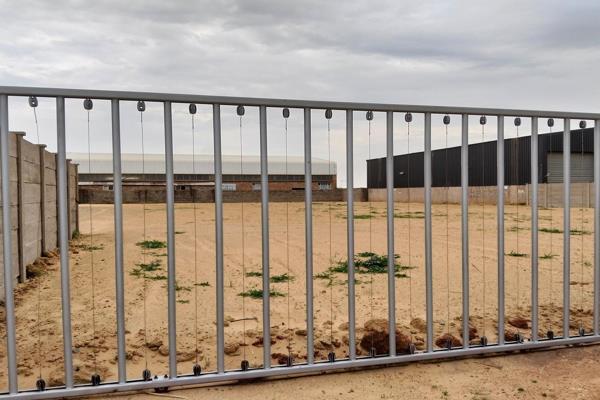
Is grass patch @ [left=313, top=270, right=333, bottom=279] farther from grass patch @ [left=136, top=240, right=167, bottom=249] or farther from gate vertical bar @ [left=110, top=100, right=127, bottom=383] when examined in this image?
grass patch @ [left=136, top=240, right=167, bottom=249]

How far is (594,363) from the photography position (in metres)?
3.85

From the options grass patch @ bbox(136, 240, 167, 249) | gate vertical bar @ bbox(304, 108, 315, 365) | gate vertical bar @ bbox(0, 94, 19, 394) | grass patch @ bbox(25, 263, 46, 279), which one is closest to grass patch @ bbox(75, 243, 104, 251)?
grass patch @ bbox(136, 240, 167, 249)

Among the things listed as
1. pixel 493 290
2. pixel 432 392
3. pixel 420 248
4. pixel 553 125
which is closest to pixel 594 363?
pixel 432 392

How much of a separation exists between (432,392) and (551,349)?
59.8 inches

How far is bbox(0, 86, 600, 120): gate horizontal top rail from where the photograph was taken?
303 centimetres

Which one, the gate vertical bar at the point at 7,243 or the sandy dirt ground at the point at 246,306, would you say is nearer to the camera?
the gate vertical bar at the point at 7,243

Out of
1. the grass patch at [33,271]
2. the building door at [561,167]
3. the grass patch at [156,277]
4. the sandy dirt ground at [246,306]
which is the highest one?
the building door at [561,167]

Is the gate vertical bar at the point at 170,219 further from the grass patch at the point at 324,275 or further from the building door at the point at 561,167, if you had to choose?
the building door at the point at 561,167

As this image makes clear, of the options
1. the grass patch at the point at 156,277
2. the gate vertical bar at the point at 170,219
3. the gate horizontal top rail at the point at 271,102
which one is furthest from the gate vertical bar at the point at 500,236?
the grass patch at the point at 156,277

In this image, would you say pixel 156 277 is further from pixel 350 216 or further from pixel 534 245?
pixel 534 245

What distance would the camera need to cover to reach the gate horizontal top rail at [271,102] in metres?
3.03

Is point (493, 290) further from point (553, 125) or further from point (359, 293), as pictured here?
point (553, 125)

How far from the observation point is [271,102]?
3.35 metres

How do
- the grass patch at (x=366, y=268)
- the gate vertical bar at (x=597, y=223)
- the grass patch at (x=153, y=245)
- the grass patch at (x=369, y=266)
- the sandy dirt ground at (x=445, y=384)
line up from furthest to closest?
the grass patch at (x=153, y=245) → the grass patch at (x=369, y=266) → the grass patch at (x=366, y=268) → the gate vertical bar at (x=597, y=223) → the sandy dirt ground at (x=445, y=384)
